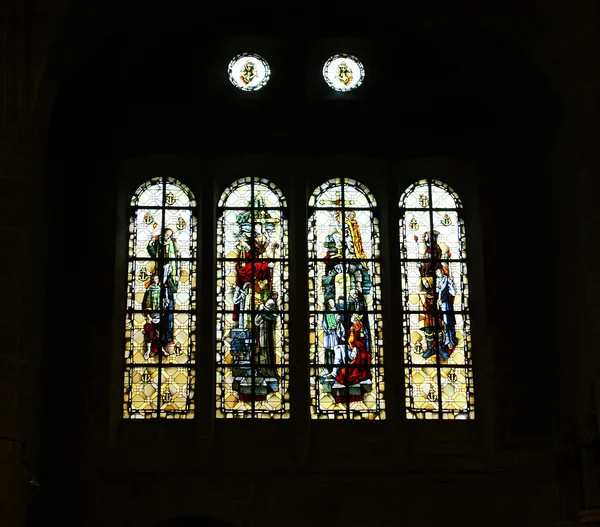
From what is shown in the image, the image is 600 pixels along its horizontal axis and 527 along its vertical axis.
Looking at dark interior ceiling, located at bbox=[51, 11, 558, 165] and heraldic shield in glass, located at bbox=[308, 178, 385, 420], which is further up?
dark interior ceiling, located at bbox=[51, 11, 558, 165]

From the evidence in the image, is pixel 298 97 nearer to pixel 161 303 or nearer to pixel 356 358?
pixel 161 303

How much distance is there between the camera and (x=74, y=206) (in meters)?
14.7

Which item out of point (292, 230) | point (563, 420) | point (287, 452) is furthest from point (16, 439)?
point (563, 420)

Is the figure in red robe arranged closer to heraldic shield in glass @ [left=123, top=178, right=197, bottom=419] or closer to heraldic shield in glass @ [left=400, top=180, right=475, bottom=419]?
heraldic shield in glass @ [left=400, top=180, right=475, bottom=419]

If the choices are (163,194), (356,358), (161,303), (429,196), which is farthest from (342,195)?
(161,303)

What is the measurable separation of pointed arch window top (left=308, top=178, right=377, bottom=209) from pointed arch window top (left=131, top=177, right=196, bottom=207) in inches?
62.4

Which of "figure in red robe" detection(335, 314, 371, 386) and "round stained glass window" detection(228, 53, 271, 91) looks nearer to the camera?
"figure in red robe" detection(335, 314, 371, 386)

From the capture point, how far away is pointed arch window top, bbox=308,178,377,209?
1553 centimetres

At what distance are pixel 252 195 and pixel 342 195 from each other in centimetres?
116

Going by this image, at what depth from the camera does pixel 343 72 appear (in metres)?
15.8

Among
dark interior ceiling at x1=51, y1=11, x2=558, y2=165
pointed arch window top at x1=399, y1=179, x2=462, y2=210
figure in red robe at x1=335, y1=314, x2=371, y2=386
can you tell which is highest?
dark interior ceiling at x1=51, y1=11, x2=558, y2=165

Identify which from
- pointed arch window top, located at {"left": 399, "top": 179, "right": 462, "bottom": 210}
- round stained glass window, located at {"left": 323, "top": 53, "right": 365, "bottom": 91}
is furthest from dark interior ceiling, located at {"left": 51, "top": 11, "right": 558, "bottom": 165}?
pointed arch window top, located at {"left": 399, "top": 179, "right": 462, "bottom": 210}

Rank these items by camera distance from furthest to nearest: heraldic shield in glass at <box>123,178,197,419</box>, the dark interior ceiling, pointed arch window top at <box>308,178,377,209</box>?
pointed arch window top at <box>308,178,377,209</box>
the dark interior ceiling
heraldic shield in glass at <box>123,178,197,419</box>

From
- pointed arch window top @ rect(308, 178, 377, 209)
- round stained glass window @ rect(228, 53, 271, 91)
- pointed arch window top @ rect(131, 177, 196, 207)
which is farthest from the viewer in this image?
round stained glass window @ rect(228, 53, 271, 91)
